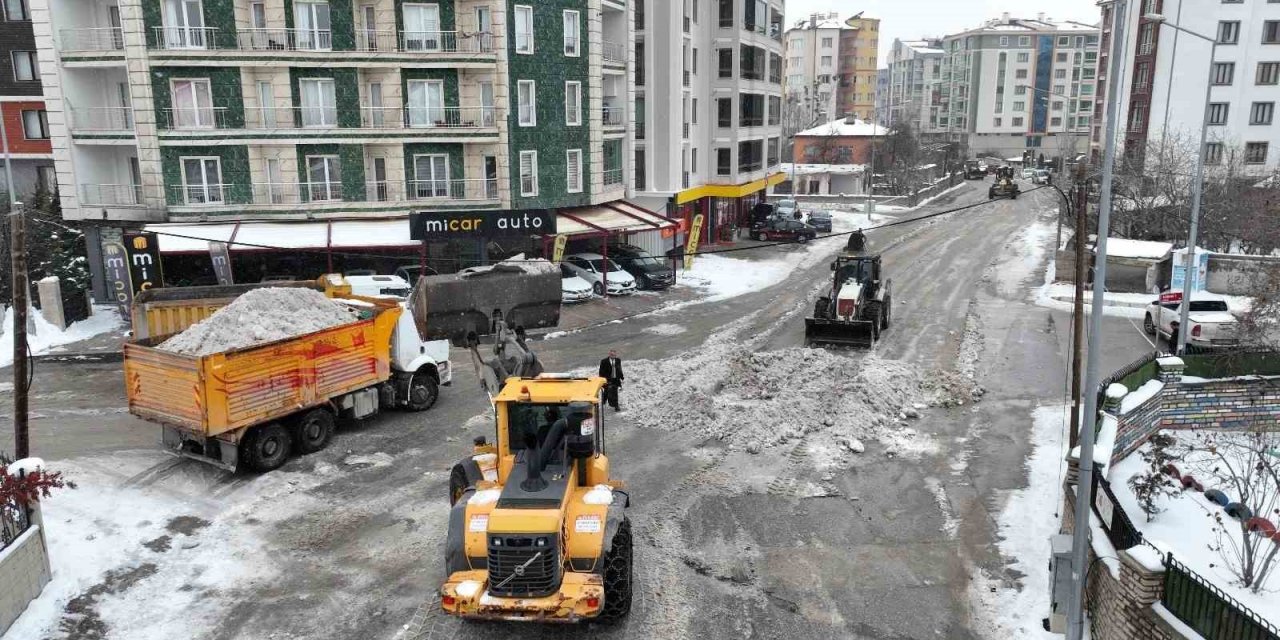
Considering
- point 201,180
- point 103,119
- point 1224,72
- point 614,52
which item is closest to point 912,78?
point 1224,72

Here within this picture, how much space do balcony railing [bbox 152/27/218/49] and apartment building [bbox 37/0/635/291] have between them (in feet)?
0.16

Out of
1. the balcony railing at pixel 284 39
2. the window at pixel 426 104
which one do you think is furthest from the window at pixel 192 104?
the window at pixel 426 104

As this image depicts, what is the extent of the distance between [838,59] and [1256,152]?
89956 millimetres

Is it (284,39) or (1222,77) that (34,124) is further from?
(1222,77)

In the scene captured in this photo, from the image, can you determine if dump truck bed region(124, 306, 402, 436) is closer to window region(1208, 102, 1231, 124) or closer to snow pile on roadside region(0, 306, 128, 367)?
snow pile on roadside region(0, 306, 128, 367)

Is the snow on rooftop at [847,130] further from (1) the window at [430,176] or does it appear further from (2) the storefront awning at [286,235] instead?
(2) the storefront awning at [286,235]

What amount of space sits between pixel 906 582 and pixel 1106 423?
16.1 feet

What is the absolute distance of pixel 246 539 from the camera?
13141 millimetres

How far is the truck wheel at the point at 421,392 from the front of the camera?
19312 millimetres

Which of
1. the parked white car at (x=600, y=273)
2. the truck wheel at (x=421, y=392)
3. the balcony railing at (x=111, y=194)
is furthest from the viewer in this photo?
the parked white car at (x=600, y=273)

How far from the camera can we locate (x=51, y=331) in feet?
87.3

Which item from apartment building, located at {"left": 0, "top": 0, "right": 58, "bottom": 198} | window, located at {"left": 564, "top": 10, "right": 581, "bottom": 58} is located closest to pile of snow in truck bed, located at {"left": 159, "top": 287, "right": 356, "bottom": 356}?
window, located at {"left": 564, "top": 10, "right": 581, "bottom": 58}

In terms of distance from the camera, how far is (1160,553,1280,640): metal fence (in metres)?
8.07

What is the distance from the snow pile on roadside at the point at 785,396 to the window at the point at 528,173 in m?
13.5
